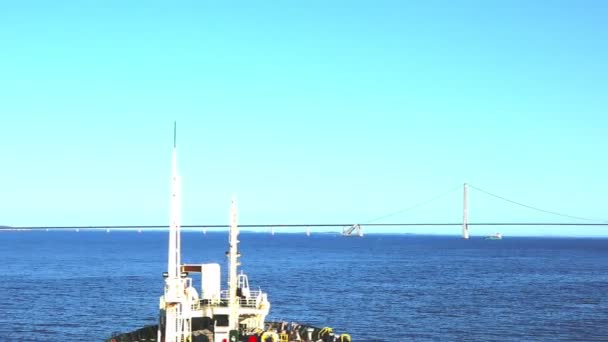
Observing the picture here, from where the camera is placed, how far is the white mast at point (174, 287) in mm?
45688

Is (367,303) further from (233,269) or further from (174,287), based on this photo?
(174,287)

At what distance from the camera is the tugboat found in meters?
46.1

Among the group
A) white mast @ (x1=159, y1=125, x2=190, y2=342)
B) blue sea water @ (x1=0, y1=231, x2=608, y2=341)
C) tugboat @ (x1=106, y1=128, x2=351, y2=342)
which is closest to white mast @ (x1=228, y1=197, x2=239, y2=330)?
tugboat @ (x1=106, y1=128, x2=351, y2=342)

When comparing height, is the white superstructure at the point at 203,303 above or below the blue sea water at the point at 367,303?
above

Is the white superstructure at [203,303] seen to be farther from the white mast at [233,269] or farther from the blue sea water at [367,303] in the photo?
the blue sea water at [367,303]

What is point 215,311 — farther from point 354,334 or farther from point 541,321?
point 541,321

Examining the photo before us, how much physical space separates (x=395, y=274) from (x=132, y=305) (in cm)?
7850

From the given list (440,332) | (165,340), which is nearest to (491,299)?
(440,332)

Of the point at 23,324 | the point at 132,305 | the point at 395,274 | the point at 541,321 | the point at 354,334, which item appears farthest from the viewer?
the point at 395,274

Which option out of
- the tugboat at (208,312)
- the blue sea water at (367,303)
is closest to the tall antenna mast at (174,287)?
the tugboat at (208,312)

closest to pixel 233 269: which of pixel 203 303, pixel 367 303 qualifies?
pixel 203 303

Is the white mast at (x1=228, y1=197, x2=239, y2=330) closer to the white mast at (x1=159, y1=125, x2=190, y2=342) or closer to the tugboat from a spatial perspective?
the tugboat

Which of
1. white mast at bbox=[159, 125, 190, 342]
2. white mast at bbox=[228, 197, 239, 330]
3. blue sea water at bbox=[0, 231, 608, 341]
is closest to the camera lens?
white mast at bbox=[159, 125, 190, 342]

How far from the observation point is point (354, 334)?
3189 inches
